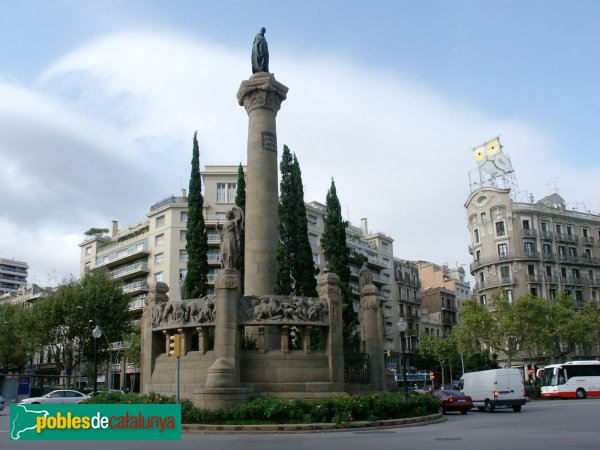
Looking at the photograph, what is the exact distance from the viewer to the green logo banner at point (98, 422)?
16.7m

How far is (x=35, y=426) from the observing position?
58.2 feet

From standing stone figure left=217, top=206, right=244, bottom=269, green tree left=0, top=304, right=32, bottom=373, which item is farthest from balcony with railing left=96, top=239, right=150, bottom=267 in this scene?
standing stone figure left=217, top=206, right=244, bottom=269

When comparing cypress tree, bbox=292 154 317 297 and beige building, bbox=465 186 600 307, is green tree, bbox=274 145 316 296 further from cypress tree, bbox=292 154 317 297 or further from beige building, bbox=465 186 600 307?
beige building, bbox=465 186 600 307

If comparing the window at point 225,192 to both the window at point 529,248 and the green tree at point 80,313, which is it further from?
the window at point 529,248

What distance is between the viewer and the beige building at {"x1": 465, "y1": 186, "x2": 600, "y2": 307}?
242 feet

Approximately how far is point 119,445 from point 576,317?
53.8 metres

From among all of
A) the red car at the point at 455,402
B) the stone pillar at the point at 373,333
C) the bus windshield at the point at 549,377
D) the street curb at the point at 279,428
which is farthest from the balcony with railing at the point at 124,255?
the street curb at the point at 279,428

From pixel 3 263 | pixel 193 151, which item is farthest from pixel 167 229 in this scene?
pixel 3 263

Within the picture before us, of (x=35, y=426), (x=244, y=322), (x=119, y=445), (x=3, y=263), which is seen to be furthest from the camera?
(x=3, y=263)

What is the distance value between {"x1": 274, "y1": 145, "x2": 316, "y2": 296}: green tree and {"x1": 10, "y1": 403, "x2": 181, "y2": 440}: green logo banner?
16.7 metres

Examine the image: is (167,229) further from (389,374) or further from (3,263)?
(3,263)

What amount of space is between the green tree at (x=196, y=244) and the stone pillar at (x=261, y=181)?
10.6m

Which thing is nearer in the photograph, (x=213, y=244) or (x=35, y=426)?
(x=35, y=426)

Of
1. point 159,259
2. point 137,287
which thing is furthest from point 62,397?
point 137,287
